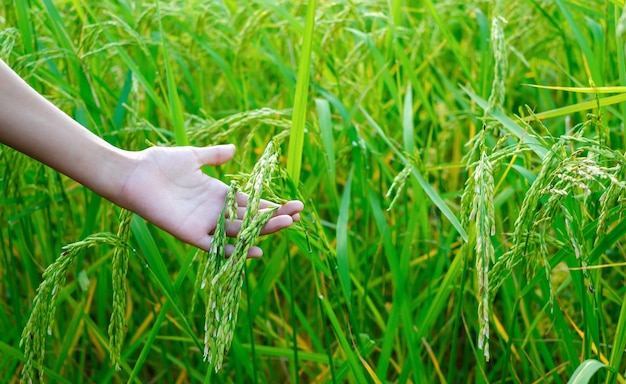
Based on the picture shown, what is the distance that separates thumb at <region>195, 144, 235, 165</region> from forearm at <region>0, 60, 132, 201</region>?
0.13m

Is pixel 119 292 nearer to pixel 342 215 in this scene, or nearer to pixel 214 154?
pixel 214 154

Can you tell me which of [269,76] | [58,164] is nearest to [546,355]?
[58,164]

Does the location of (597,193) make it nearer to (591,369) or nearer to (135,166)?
(591,369)

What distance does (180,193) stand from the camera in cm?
132

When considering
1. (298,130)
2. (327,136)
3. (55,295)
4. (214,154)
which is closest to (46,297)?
(55,295)

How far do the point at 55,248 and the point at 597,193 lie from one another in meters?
1.31

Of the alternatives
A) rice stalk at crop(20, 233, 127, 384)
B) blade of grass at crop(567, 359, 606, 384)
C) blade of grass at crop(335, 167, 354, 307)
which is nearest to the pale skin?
rice stalk at crop(20, 233, 127, 384)

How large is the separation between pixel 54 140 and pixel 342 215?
614mm

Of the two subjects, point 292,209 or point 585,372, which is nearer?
point 585,372

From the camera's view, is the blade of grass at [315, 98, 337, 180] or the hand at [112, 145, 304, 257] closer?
the hand at [112, 145, 304, 257]

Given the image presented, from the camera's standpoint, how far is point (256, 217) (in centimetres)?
108

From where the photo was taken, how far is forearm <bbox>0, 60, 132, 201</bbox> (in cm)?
123

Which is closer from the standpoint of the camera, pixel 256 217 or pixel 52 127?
pixel 256 217

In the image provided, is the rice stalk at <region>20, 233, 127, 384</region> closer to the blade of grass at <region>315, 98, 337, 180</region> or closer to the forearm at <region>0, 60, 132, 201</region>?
the forearm at <region>0, 60, 132, 201</region>
